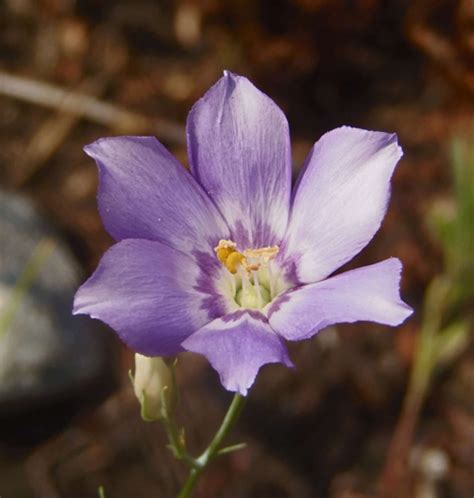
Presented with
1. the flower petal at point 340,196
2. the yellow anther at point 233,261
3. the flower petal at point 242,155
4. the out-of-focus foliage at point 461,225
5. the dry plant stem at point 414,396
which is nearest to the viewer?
the flower petal at point 340,196

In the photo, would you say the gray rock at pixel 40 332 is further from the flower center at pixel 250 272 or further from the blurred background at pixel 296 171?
the flower center at pixel 250 272

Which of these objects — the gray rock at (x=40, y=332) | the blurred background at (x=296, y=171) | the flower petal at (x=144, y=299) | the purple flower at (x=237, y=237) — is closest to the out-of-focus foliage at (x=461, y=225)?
the blurred background at (x=296, y=171)

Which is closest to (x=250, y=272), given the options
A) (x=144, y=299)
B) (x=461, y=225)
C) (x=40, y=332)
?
(x=144, y=299)

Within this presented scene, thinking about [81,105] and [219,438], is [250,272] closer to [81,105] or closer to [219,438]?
[219,438]

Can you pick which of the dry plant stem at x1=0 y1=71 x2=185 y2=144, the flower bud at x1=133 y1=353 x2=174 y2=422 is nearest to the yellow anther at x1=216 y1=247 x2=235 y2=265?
the flower bud at x1=133 y1=353 x2=174 y2=422

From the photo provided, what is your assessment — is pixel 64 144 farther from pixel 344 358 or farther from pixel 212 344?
pixel 212 344

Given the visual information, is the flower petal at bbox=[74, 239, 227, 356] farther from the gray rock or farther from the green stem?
the gray rock

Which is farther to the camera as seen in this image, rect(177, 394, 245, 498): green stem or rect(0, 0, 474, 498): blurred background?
rect(0, 0, 474, 498): blurred background
